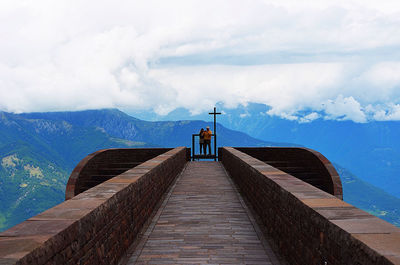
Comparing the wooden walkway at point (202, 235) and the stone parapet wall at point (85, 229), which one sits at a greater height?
the stone parapet wall at point (85, 229)

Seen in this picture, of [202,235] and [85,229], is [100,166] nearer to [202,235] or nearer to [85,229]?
[202,235]

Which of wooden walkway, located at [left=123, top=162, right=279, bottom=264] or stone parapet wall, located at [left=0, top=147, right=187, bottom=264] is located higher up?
stone parapet wall, located at [left=0, top=147, right=187, bottom=264]

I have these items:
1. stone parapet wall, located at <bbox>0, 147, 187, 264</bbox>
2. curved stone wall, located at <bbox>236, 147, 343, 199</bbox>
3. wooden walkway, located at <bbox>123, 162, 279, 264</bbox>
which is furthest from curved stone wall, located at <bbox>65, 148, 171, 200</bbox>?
stone parapet wall, located at <bbox>0, 147, 187, 264</bbox>

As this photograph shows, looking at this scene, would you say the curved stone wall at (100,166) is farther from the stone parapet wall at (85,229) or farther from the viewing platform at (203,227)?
the stone parapet wall at (85,229)

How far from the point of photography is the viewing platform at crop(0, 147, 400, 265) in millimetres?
2838

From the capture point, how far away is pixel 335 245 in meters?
3.08

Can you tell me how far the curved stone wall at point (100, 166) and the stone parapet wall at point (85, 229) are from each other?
1100 centimetres

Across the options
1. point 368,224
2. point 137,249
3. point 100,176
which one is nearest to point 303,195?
point 368,224

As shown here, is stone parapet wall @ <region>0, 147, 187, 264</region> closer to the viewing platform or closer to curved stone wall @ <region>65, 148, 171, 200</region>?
the viewing platform

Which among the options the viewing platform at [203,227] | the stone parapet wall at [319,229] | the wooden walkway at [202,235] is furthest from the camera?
the wooden walkway at [202,235]

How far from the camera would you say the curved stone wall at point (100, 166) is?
16547 millimetres

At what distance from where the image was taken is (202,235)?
230 inches

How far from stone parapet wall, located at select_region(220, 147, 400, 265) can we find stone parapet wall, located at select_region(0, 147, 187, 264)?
2136 millimetres

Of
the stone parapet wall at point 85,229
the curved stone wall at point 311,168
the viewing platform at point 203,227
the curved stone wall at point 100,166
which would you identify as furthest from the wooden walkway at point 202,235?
the curved stone wall at point 100,166
